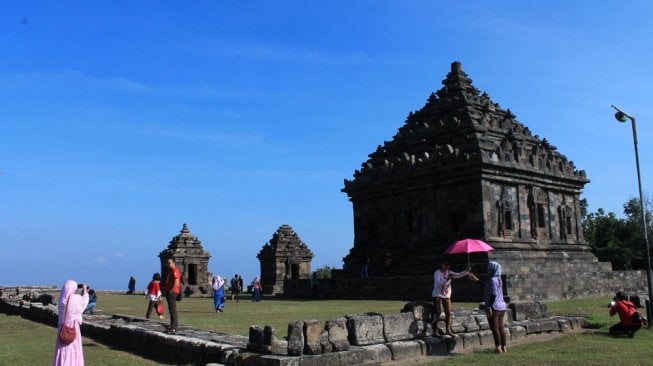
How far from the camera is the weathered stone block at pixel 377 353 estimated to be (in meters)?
9.46

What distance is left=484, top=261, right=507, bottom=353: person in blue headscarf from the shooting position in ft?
34.8

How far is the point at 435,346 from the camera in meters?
10.6

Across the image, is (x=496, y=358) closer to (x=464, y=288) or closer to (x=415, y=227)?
(x=464, y=288)

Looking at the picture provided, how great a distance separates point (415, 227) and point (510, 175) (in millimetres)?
5074

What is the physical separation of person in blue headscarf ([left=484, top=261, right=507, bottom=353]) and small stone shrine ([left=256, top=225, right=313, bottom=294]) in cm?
3472

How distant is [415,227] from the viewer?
1126 inches

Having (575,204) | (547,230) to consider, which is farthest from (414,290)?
A: (575,204)

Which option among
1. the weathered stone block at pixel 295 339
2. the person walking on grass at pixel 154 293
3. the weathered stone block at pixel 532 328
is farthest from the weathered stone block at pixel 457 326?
the person walking on grass at pixel 154 293

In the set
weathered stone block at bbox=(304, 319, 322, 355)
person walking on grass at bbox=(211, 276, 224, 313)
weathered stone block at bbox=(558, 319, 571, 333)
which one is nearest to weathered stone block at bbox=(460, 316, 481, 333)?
weathered stone block at bbox=(558, 319, 571, 333)

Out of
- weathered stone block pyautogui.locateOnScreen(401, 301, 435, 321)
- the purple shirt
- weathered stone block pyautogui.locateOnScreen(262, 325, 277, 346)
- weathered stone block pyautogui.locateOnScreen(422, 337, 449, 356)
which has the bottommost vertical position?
weathered stone block pyautogui.locateOnScreen(422, 337, 449, 356)

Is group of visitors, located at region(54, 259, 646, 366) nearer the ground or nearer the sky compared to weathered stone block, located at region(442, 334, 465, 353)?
nearer the sky

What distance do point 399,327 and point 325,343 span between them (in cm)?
183

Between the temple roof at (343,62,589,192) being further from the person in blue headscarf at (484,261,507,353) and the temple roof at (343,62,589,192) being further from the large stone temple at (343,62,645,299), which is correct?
the person in blue headscarf at (484,261,507,353)

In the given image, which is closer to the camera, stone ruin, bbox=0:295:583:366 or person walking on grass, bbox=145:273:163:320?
stone ruin, bbox=0:295:583:366
